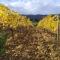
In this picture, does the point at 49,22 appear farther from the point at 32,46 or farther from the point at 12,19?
the point at 32,46

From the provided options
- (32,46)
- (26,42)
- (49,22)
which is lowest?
(32,46)

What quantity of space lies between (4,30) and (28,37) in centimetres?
131

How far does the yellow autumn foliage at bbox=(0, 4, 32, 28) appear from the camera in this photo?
1396 cm

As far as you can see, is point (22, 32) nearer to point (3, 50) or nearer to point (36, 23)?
point (3, 50)

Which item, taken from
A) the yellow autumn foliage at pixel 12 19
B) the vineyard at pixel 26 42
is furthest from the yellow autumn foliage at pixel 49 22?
the yellow autumn foliage at pixel 12 19

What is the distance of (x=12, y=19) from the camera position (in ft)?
46.9

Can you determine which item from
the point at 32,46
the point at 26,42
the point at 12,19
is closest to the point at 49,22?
the point at 12,19

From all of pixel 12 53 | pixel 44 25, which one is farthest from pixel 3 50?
pixel 44 25

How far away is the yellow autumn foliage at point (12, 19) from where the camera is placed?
14.0 meters

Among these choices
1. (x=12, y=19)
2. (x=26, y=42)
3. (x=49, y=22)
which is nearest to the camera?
(x=26, y=42)

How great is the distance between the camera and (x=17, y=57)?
11.1m

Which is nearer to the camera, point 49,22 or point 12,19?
point 12,19

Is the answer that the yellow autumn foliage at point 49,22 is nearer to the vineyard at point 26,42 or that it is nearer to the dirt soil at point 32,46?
the vineyard at point 26,42

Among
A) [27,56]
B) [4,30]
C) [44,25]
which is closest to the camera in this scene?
[27,56]
